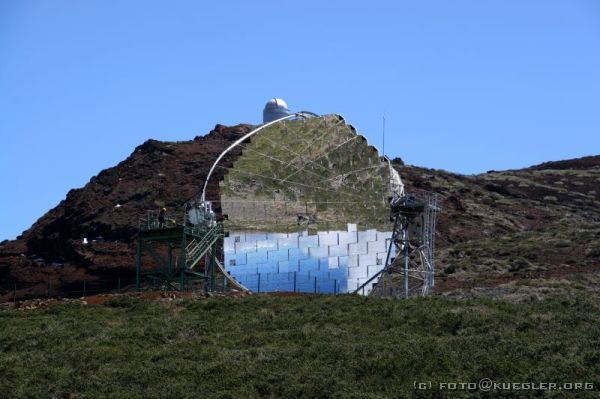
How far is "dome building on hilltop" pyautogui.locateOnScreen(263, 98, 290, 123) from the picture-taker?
89481mm

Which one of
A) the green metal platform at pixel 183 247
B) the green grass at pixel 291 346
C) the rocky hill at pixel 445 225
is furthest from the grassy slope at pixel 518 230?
the green metal platform at pixel 183 247

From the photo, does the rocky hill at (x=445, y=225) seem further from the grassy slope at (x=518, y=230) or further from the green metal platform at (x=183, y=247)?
the green metal platform at (x=183, y=247)

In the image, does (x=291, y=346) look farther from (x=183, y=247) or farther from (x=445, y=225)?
(x=445, y=225)

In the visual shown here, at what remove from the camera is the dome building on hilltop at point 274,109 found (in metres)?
89.5

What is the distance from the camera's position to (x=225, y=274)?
1906 inches

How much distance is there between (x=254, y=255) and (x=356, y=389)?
19.6 meters

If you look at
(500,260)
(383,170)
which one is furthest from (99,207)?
(383,170)

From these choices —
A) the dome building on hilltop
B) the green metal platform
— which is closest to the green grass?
the green metal platform

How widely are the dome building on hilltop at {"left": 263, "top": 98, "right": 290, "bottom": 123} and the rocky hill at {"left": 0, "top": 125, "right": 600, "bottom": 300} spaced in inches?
267

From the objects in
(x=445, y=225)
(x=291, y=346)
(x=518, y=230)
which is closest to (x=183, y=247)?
(x=291, y=346)

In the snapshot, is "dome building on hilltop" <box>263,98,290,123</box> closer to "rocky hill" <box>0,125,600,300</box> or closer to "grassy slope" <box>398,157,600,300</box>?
A: "rocky hill" <box>0,125,600,300</box>

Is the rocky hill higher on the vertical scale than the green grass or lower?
higher

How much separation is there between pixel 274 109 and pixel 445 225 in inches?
710

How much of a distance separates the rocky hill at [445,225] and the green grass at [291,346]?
10.8 m
